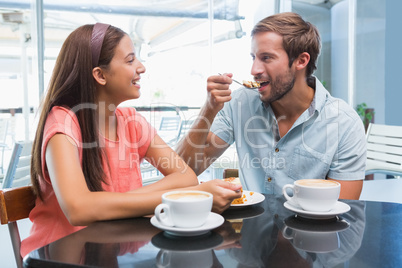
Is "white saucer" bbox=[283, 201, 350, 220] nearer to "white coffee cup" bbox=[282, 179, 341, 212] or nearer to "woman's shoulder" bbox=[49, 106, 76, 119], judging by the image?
"white coffee cup" bbox=[282, 179, 341, 212]

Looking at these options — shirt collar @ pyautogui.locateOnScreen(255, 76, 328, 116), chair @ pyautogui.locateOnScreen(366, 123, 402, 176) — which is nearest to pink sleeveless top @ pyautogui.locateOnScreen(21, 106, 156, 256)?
shirt collar @ pyautogui.locateOnScreen(255, 76, 328, 116)

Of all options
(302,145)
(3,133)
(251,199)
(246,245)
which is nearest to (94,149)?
(251,199)

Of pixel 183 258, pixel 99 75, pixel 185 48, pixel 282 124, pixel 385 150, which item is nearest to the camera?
pixel 183 258

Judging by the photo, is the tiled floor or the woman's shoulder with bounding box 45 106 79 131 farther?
the tiled floor

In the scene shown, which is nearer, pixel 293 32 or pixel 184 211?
pixel 184 211

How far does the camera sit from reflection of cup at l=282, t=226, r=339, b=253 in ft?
2.05

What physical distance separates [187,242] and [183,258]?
0.07m

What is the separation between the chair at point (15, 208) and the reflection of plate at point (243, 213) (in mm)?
520

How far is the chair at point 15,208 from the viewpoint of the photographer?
2.86 feet

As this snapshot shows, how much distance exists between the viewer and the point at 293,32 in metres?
1.43

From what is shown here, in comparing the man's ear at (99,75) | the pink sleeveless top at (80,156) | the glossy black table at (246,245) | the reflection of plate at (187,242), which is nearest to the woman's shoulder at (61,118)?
the pink sleeveless top at (80,156)

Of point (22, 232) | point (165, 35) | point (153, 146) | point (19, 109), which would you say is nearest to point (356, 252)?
point (153, 146)

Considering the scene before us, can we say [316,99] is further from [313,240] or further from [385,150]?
[385,150]

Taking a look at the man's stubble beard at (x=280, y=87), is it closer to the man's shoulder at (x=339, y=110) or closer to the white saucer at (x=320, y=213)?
the man's shoulder at (x=339, y=110)
